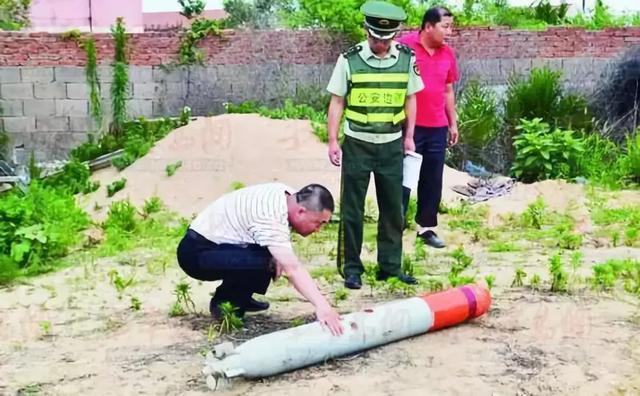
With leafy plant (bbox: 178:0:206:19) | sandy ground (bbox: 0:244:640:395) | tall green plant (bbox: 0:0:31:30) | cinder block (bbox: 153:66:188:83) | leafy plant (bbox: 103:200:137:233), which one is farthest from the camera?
leafy plant (bbox: 178:0:206:19)

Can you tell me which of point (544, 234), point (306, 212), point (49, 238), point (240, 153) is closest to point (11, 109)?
point (240, 153)

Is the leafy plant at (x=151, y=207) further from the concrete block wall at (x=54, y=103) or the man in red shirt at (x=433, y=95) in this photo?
the concrete block wall at (x=54, y=103)

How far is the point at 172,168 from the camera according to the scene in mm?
9109

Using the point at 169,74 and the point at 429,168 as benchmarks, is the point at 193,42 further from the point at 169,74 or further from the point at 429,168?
the point at 429,168

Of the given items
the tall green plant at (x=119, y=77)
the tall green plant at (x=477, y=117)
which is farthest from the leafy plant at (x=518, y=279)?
the tall green plant at (x=119, y=77)

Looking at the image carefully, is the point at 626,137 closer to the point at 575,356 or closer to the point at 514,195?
the point at 514,195

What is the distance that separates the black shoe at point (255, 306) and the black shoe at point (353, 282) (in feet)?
2.25

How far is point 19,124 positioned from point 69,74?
0.96 metres

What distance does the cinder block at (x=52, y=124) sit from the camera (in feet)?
38.7

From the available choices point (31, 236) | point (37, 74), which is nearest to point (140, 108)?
point (37, 74)

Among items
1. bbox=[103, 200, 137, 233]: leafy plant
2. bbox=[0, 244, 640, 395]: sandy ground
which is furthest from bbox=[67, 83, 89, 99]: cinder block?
bbox=[0, 244, 640, 395]: sandy ground

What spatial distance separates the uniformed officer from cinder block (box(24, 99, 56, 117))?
7.26 m

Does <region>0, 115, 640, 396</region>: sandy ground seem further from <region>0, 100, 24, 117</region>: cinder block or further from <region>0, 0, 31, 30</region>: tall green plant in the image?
<region>0, 0, 31, 30</region>: tall green plant

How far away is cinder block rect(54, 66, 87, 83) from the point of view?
11680 mm
